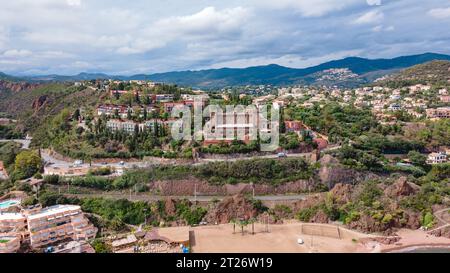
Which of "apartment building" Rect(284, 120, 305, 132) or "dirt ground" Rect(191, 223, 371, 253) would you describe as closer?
"dirt ground" Rect(191, 223, 371, 253)

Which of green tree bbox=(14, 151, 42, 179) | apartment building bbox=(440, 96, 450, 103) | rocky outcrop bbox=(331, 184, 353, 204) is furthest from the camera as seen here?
apartment building bbox=(440, 96, 450, 103)

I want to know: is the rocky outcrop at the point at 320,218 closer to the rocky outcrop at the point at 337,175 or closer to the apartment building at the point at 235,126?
the rocky outcrop at the point at 337,175

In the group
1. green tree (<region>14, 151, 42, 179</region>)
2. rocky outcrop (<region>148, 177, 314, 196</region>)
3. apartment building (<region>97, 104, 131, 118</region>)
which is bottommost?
rocky outcrop (<region>148, 177, 314, 196</region>)

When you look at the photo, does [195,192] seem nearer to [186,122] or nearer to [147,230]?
[147,230]

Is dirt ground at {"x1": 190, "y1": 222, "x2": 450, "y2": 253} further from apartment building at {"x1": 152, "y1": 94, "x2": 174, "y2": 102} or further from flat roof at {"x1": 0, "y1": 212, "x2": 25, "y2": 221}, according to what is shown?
apartment building at {"x1": 152, "y1": 94, "x2": 174, "y2": 102}

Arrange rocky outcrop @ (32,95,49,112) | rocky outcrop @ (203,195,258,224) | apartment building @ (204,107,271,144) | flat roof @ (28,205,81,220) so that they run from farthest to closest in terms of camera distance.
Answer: rocky outcrop @ (32,95,49,112), apartment building @ (204,107,271,144), rocky outcrop @ (203,195,258,224), flat roof @ (28,205,81,220)

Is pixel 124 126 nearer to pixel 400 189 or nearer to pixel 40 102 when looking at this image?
pixel 40 102

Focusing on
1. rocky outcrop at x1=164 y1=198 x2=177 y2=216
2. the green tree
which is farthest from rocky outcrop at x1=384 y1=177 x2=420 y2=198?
the green tree

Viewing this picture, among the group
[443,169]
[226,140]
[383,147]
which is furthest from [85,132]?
[443,169]
